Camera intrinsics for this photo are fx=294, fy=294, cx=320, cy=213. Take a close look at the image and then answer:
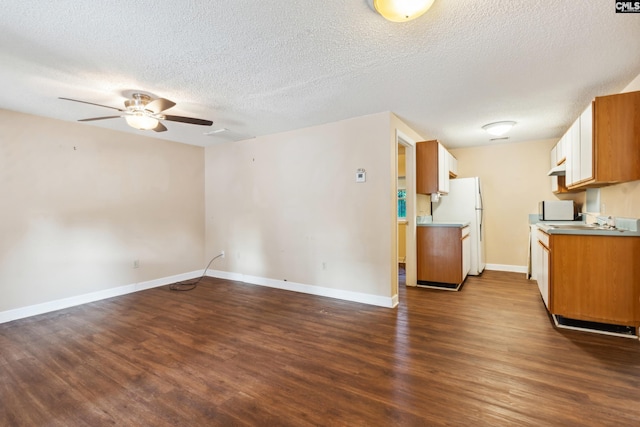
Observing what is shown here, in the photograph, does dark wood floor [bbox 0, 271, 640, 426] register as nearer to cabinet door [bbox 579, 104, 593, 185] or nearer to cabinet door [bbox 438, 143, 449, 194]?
cabinet door [bbox 579, 104, 593, 185]

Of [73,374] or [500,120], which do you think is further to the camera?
[500,120]

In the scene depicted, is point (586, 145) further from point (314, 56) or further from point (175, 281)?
point (175, 281)

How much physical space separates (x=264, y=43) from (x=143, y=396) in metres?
2.51

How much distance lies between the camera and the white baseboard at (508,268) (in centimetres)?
529

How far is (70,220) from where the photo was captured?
151 inches

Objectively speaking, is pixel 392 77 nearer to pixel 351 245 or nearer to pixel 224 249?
pixel 351 245

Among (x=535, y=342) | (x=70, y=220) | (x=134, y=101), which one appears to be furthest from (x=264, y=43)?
(x=70, y=220)

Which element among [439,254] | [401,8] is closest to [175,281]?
[439,254]

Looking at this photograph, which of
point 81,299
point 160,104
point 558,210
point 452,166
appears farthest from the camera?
point 452,166

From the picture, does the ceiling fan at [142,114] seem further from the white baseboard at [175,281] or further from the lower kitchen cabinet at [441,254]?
the lower kitchen cabinet at [441,254]

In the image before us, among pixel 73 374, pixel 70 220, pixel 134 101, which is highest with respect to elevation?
pixel 134 101

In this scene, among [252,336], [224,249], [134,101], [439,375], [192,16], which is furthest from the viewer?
[224,249]

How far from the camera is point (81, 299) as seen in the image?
153 inches

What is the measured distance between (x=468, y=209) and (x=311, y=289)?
3.02m
